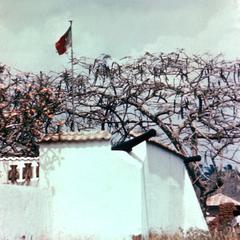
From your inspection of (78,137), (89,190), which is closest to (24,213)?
(89,190)

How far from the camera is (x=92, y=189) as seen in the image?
15352 mm

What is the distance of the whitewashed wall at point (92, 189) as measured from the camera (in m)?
15.1

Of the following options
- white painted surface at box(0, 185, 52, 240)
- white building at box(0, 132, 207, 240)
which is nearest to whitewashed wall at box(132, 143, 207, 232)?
white building at box(0, 132, 207, 240)

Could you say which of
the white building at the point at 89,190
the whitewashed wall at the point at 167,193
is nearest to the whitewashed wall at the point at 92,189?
the white building at the point at 89,190

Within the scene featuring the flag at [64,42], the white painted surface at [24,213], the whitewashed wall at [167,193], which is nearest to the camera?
the white painted surface at [24,213]

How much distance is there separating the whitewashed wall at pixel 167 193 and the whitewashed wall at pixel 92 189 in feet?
2.39

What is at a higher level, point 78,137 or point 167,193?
point 78,137

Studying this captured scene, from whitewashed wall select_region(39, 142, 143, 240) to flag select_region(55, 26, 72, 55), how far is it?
12.1 feet

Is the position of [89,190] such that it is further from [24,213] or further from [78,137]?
[24,213]

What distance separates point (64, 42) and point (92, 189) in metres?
5.10

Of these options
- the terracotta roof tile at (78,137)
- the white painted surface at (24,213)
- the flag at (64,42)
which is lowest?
the white painted surface at (24,213)

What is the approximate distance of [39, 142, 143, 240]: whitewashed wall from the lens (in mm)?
15117

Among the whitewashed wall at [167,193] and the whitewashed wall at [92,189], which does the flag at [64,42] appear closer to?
the whitewashed wall at [92,189]

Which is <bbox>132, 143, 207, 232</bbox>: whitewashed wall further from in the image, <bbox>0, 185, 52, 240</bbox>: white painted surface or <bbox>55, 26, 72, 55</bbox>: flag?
<bbox>55, 26, 72, 55</bbox>: flag
